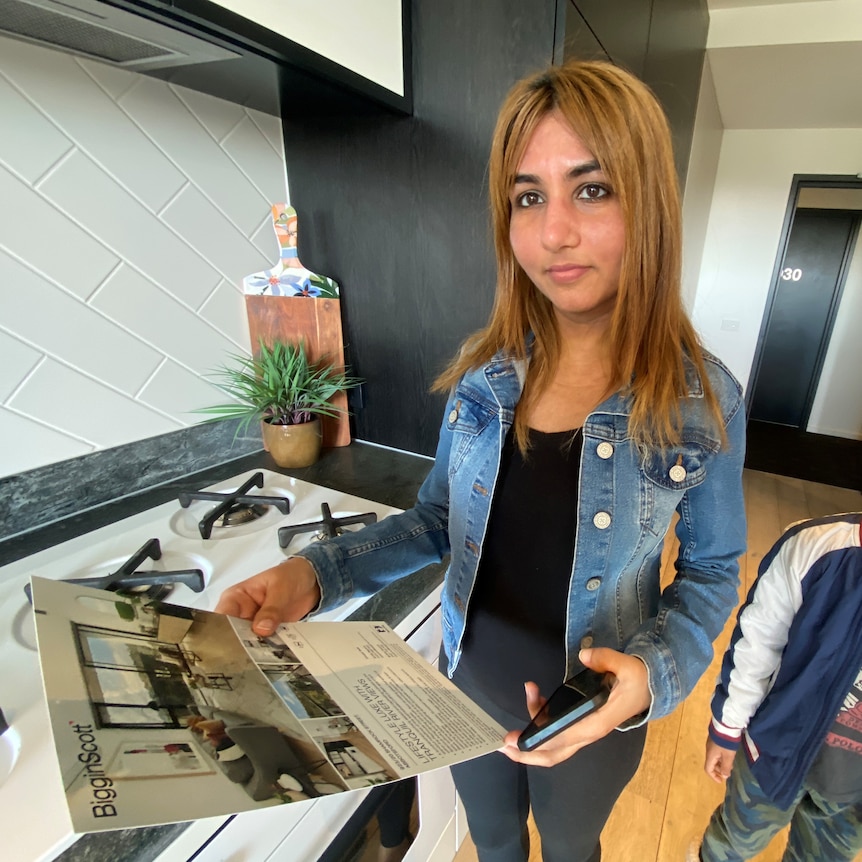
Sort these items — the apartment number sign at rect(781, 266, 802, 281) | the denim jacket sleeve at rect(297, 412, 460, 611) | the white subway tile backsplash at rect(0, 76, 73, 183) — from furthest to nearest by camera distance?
the apartment number sign at rect(781, 266, 802, 281), the white subway tile backsplash at rect(0, 76, 73, 183), the denim jacket sleeve at rect(297, 412, 460, 611)

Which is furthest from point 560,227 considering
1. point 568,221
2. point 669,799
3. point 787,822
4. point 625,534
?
point 669,799

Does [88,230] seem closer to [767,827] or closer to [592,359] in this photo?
[592,359]

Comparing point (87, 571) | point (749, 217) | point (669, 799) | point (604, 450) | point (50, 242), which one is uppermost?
point (749, 217)

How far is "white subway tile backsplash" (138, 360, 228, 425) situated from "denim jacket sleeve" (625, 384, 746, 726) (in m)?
0.93

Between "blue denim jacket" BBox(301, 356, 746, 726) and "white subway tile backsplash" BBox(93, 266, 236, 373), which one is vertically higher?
"white subway tile backsplash" BBox(93, 266, 236, 373)

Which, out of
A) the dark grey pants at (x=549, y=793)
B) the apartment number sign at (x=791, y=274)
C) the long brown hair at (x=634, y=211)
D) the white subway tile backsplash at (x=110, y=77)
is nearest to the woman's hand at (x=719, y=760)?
the dark grey pants at (x=549, y=793)

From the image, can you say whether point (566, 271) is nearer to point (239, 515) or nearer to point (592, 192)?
point (592, 192)

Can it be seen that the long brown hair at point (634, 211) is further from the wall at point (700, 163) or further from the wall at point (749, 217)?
the wall at point (749, 217)

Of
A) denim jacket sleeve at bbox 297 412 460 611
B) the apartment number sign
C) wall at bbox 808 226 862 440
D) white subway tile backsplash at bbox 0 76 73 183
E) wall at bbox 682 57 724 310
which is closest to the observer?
denim jacket sleeve at bbox 297 412 460 611

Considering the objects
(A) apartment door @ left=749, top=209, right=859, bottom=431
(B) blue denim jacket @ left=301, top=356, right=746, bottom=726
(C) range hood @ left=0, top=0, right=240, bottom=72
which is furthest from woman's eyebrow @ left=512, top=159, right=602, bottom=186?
(A) apartment door @ left=749, top=209, right=859, bottom=431

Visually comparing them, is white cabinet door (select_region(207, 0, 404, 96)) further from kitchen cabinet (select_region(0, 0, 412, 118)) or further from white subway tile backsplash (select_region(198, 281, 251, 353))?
white subway tile backsplash (select_region(198, 281, 251, 353))

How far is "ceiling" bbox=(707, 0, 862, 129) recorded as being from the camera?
202cm

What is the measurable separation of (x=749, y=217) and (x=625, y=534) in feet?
12.8

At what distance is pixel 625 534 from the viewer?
2.05 feet
